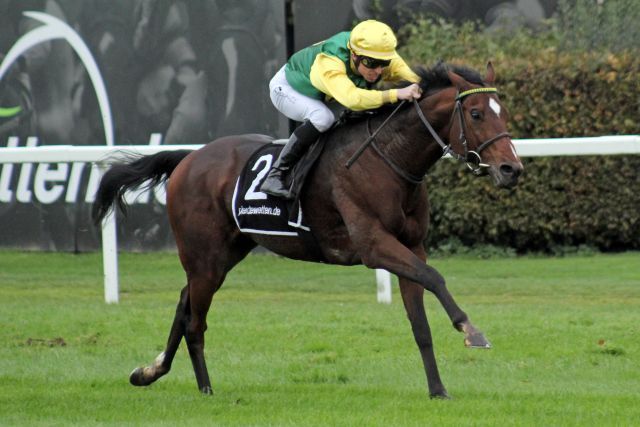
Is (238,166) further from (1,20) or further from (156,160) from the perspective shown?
(1,20)

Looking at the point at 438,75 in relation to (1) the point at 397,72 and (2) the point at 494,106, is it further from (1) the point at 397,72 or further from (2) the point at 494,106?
(2) the point at 494,106

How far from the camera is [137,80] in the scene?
597 inches

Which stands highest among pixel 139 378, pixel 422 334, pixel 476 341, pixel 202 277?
pixel 476 341

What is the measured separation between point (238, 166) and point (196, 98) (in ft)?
24.1

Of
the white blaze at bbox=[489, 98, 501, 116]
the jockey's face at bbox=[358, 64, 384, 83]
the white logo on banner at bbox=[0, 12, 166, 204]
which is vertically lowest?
the white logo on banner at bbox=[0, 12, 166, 204]

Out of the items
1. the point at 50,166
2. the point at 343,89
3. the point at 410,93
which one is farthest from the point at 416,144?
the point at 50,166

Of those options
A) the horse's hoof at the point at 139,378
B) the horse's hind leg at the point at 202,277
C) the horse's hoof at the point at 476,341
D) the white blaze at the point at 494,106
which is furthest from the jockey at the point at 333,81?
the horse's hoof at the point at 476,341

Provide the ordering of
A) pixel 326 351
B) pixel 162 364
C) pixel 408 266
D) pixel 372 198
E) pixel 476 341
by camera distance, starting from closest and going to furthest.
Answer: pixel 476 341 → pixel 408 266 → pixel 372 198 → pixel 162 364 → pixel 326 351

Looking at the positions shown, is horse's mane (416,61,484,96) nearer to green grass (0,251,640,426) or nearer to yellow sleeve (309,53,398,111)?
yellow sleeve (309,53,398,111)

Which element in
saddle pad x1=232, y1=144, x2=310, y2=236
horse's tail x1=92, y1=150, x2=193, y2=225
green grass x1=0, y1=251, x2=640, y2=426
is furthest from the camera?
horse's tail x1=92, y1=150, x2=193, y2=225

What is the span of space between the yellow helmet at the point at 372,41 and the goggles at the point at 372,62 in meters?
0.03

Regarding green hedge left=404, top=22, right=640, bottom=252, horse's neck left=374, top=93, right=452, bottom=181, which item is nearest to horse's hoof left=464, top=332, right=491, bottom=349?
horse's neck left=374, top=93, right=452, bottom=181

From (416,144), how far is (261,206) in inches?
40.9

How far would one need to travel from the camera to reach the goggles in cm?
700
